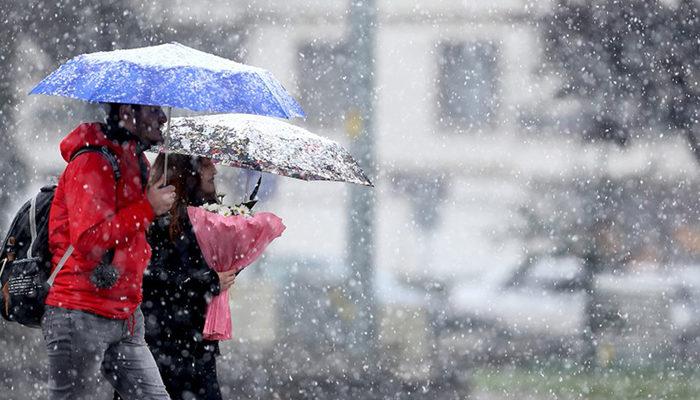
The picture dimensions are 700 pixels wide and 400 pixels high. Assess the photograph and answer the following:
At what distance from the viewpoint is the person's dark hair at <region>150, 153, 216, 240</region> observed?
489 centimetres

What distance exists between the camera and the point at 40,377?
34.3ft

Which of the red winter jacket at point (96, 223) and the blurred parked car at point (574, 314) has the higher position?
the blurred parked car at point (574, 314)

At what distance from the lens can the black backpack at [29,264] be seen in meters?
4.14

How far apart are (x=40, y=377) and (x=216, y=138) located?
6203 mm

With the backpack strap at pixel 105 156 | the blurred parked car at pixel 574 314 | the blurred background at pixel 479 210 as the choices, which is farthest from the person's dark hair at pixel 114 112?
the blurred parked car at pixel 574 314

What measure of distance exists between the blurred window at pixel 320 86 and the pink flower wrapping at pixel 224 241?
14.0 meters

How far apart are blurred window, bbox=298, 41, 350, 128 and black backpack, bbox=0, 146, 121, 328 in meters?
14.8

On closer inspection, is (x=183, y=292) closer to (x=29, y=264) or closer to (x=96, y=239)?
(x=29, y=264)

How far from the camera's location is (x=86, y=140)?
4027 mm

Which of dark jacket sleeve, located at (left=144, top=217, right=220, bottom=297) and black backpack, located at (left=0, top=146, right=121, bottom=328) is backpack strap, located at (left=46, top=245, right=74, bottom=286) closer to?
black backpack, located at (left=0, top=146, right=121, bottom=328)

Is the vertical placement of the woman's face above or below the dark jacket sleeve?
above

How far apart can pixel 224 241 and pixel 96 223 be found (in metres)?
1.14

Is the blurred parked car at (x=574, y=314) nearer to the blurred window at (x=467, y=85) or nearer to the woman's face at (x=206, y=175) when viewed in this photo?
the blurred window at (x=467, y=85)

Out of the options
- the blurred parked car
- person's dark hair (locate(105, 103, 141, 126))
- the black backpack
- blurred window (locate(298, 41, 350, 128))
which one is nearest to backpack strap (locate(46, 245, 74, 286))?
the black backpack
